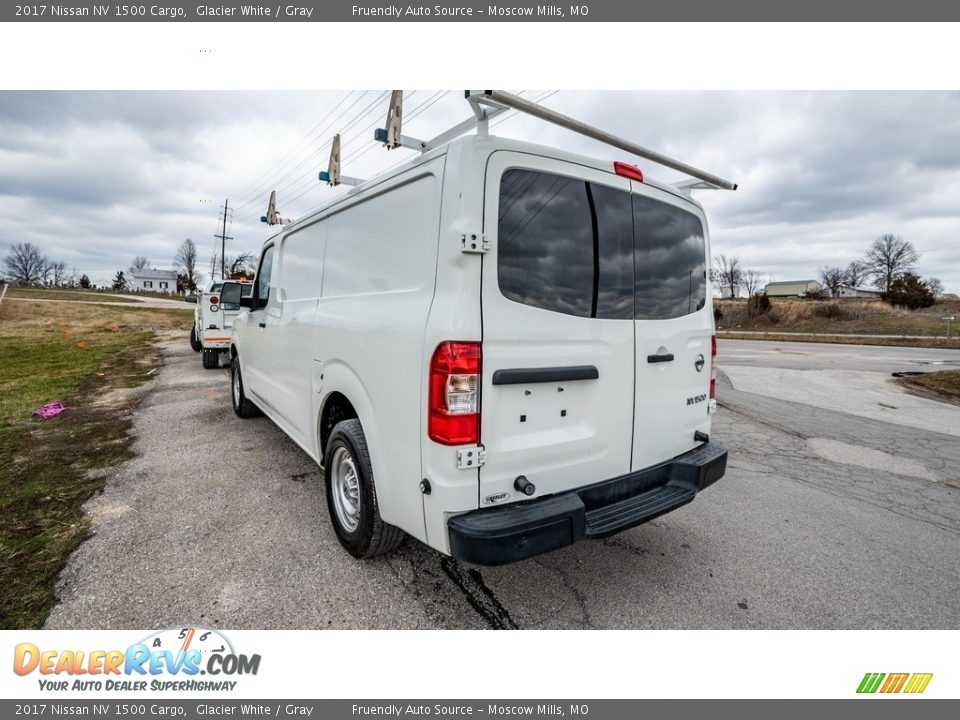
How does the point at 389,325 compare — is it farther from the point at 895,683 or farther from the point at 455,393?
the point at 895,683

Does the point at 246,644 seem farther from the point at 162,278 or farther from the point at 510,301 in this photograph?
the point at 162,278

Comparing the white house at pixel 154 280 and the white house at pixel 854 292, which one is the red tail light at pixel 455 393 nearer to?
the white house at pixel 854 292

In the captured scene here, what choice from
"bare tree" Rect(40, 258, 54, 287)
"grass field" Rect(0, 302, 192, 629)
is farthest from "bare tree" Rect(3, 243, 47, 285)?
"grass field" Rect(0, 302, 192, 629)

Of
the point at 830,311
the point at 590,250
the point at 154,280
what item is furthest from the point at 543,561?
the point at 154,280

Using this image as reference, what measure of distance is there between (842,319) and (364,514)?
4319cm

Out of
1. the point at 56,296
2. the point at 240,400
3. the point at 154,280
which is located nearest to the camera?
the point at 240,400

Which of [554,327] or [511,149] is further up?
[511,149]

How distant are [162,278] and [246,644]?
4909 inches

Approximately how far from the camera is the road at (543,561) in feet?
7.81

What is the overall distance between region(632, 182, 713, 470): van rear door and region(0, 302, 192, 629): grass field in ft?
10.9

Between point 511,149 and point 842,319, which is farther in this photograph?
point 842,319

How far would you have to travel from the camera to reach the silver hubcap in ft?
9.75

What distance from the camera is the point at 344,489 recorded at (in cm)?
307

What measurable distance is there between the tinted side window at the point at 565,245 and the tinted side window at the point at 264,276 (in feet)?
11.0
